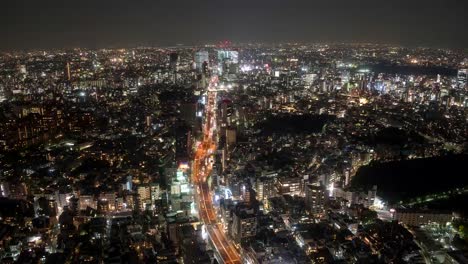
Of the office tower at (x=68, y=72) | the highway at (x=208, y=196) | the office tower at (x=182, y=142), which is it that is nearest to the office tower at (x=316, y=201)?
the highway at (x=208, y=196)

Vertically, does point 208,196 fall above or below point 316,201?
below

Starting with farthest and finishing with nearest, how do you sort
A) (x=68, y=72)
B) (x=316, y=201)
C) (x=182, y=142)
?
(x=68, y=72) < (x=182, y=142) < (x=316, y=201)

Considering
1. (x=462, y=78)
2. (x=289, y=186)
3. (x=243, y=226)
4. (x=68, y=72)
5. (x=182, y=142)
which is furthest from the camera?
(x=68, y=72)

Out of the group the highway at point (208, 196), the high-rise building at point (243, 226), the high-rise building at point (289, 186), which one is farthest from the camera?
the high-rise building at point (289, 186)

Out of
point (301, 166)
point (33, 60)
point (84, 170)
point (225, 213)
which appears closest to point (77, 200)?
point (84, 170)

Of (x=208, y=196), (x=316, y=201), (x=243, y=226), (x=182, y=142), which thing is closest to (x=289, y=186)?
(x=316, y=201)

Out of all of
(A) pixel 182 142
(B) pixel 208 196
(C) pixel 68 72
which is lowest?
(B) pixel 208 196

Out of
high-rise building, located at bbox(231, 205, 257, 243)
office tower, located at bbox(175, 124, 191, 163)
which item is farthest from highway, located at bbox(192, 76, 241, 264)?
office tower, located at bbox(175, 124, 191, 163)

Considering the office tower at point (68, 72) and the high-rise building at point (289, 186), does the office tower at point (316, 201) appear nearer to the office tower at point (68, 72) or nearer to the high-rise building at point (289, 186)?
the high-rise building at point (289, 186)

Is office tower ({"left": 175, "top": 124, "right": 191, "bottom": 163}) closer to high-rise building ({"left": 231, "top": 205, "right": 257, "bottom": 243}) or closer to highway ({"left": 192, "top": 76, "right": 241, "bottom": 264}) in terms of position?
highway ({"left": 192, "top": 76, "right": 241, "bottom": 264})

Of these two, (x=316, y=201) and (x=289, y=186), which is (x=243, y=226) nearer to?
(x=316, y=201)
